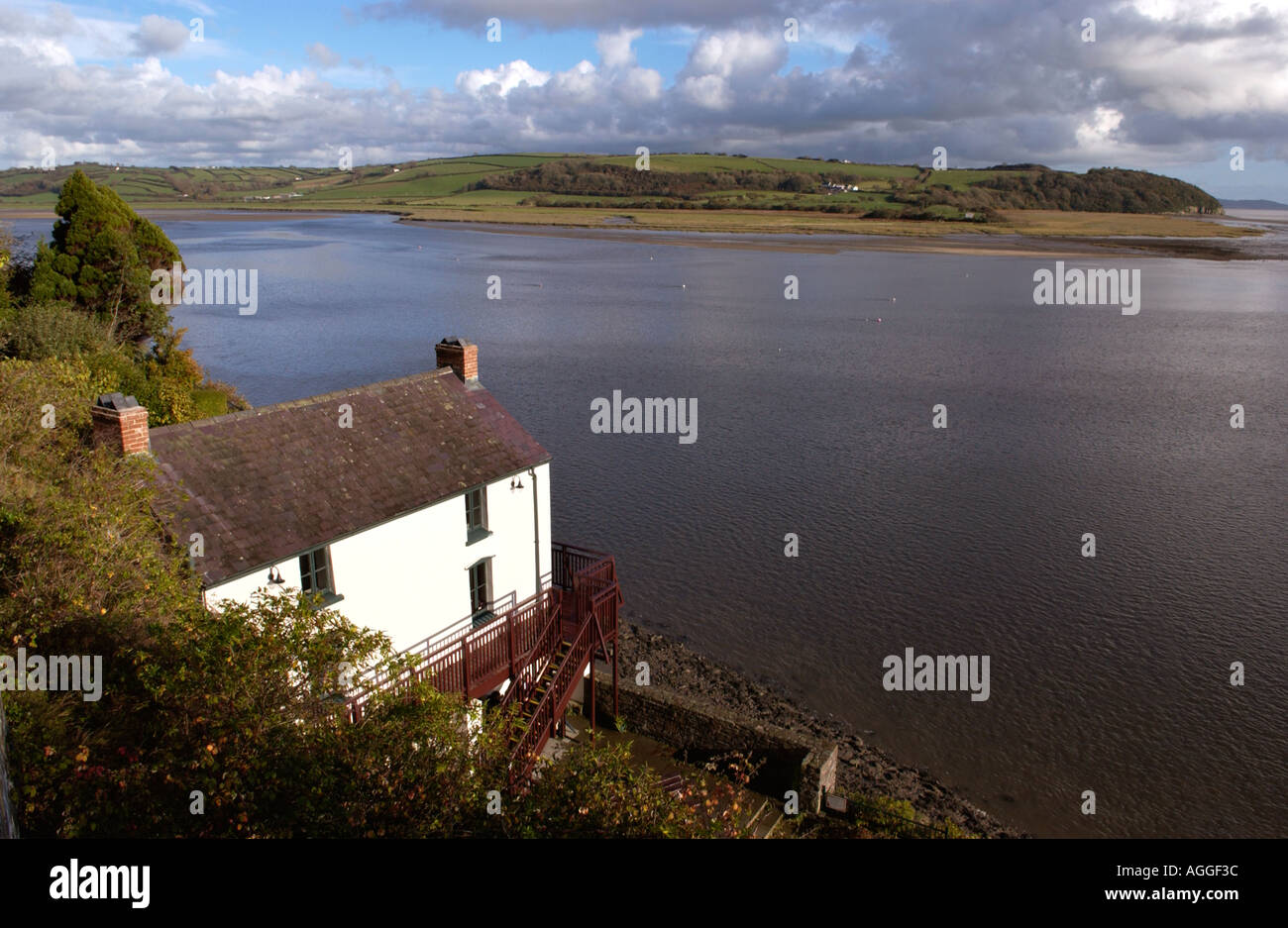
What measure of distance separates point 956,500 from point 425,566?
25.1 meters

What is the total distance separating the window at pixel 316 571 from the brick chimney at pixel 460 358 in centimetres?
703

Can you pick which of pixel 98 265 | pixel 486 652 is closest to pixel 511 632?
pixel 486 652

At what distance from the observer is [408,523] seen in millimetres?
19469

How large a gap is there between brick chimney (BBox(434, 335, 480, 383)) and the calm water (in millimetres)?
10327

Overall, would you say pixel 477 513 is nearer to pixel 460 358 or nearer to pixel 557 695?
pixel 460 358

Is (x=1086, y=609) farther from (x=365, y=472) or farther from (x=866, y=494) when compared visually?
(x=365, y=472)

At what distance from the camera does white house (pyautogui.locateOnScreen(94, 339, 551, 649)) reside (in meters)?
16.8

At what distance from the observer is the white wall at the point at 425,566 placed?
719 inches
